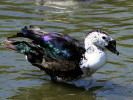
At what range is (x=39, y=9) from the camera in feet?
36.8

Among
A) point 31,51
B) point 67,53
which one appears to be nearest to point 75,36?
point 31,51

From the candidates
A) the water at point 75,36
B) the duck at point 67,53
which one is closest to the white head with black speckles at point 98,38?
the duck at point 67,53

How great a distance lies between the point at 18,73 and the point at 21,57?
2.84 ft

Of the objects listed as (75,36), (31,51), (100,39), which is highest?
(100,39)

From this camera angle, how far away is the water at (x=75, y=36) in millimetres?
6203

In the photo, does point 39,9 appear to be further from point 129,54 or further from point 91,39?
point 91,39

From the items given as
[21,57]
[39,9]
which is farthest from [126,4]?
[21,57]

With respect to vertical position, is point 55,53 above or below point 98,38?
below

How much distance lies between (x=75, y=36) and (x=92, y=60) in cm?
294

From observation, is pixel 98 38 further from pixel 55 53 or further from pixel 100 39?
pixel 55 53

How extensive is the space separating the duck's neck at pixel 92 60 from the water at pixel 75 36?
444 millimetres

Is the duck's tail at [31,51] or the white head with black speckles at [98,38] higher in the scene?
the white head with black speckles at [98,38]

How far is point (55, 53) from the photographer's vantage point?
20.1 feet

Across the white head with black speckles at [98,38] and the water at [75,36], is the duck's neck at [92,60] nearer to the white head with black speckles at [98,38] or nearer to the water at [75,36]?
the white head with black speckles at [98,38]
